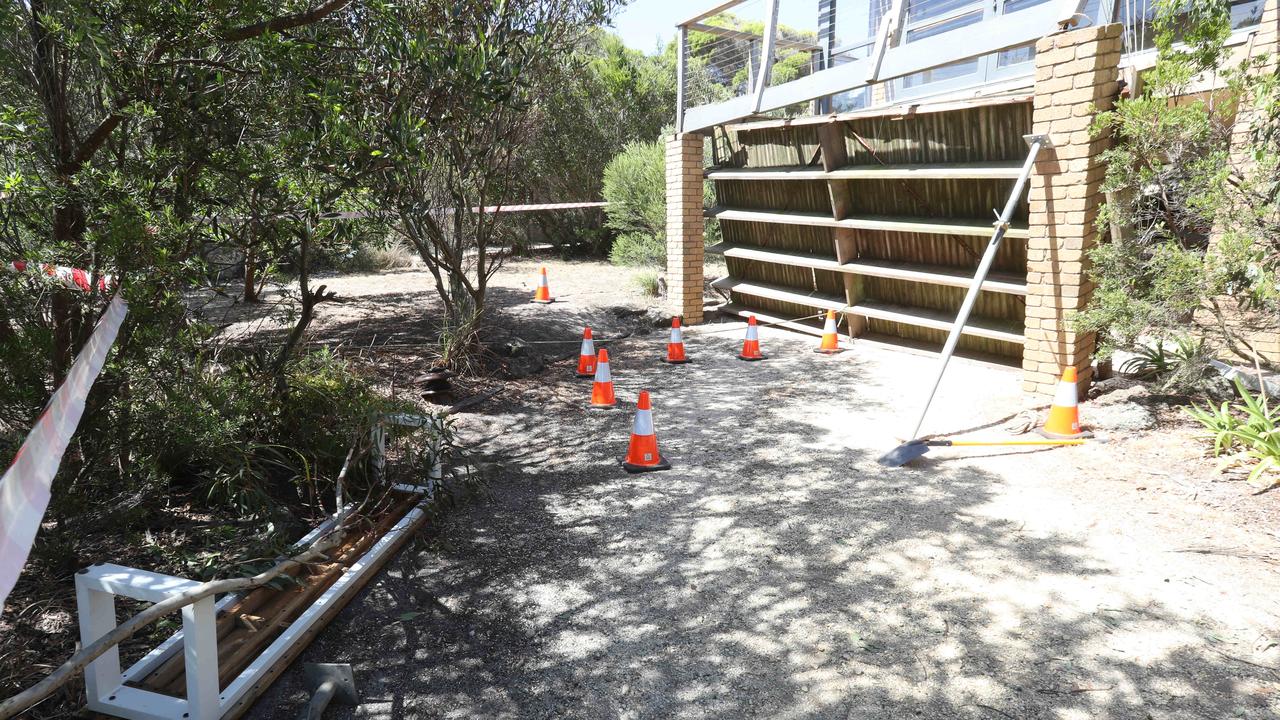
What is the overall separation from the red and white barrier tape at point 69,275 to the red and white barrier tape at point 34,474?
2.09 ft

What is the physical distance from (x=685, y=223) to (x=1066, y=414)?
19.9 ft

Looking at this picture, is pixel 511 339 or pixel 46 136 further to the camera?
pixel 511 339

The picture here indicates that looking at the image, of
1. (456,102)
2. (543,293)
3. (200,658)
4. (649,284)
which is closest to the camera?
(200,658)

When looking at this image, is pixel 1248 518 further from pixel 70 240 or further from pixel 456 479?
pixel 70 240

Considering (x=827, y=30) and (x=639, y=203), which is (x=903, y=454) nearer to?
(x=827, y=30)

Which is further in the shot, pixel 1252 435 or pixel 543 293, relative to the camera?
pixel 543 293

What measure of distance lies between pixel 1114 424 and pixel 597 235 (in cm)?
1445

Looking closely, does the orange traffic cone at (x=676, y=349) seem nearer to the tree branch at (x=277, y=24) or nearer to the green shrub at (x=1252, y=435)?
the green shrub at (x=1252, y=435)

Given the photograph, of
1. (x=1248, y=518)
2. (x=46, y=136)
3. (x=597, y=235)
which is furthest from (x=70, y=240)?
(x=597, y=235)

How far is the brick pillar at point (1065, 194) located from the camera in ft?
19.5

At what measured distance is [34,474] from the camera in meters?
2.09

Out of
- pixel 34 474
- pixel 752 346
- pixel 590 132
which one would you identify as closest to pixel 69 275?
pixel 34 474

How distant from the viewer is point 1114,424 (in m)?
5.78

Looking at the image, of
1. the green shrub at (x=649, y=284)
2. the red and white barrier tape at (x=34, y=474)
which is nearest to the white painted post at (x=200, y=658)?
the red and white barrier tape at (x=34, y=474)
